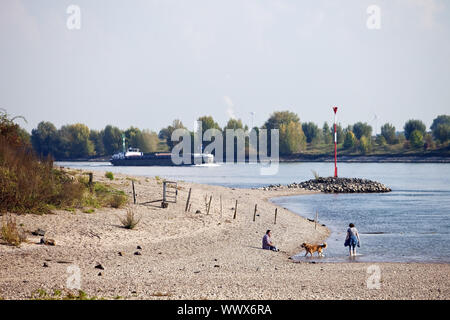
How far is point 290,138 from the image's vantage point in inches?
6865

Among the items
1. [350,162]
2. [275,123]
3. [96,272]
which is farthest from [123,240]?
[275,123]

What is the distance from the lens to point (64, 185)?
92.3ft

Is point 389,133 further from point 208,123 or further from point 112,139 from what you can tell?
point 112,139

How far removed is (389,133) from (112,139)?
94713 mm

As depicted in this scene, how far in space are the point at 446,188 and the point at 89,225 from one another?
56588mm

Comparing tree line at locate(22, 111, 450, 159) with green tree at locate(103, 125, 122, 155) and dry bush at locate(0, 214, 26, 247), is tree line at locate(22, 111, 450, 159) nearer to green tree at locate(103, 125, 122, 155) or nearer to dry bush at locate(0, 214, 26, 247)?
green tree at locate(103, 125, 122, 155)

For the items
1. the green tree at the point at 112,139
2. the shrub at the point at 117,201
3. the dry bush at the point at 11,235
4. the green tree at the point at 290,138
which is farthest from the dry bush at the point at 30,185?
the green tree at the point at 112,139

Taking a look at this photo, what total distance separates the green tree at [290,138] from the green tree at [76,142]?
221 feet

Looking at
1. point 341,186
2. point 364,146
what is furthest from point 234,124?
point 341,186

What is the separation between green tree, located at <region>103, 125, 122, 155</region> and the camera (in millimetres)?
196000

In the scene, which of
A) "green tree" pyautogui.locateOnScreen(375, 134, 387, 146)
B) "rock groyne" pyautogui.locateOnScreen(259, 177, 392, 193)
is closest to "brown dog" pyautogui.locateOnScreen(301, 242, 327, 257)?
"rock groyne" pyautogui.locateOnScreen(259, 177, 392, 193)

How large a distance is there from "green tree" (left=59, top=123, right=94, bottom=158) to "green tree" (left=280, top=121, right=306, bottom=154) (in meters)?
67.4

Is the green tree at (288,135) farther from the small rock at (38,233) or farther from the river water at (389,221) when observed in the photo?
the small rock at (38,233)
